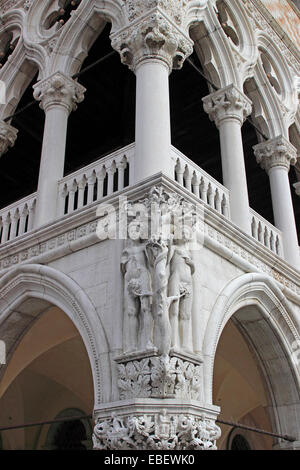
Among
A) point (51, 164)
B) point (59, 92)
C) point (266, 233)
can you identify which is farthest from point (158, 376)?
point (59, 92)

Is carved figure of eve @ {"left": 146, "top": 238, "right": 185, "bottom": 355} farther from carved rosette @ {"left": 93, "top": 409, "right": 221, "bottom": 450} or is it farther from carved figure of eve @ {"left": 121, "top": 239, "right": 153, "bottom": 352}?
carved rosette @ {"left": 93, "top": 409, "right": 221, "bottom": 450}

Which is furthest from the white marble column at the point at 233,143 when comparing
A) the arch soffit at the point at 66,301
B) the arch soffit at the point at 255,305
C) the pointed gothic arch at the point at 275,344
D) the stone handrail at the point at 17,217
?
the stone handrail at the point at 17,217

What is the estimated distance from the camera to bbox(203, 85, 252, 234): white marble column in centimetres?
694

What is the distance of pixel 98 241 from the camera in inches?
230

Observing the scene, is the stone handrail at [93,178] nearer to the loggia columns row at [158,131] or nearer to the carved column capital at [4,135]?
the loggia columns row at [158,131]

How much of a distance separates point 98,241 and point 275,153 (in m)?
3.68

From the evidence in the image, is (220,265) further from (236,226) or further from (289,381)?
(289,381)

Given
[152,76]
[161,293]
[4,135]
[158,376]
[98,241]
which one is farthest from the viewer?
[4,135]

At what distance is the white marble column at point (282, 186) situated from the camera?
25.5 ft

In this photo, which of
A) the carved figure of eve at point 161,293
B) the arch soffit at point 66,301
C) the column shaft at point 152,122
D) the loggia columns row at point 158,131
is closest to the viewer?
the carved figure of eve at point 161,293

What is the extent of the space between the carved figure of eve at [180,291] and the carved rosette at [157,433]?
0.59 meters

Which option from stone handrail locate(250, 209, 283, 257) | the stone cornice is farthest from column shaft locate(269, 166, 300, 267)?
the stone cornice

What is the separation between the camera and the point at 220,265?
6.05 meters

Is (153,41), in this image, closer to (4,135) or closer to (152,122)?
A: (152,122)
